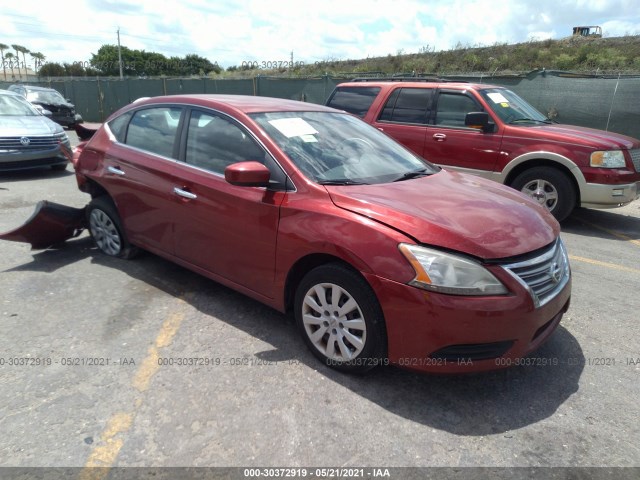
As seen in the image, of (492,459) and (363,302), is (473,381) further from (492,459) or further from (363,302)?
(363,302)

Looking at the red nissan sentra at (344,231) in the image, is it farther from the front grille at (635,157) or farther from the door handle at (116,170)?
the front grille at (635,157)

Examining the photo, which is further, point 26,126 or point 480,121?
point 26,126

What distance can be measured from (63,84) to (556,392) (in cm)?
2903

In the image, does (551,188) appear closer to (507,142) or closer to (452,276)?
(507,142)

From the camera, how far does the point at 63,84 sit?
25391mm

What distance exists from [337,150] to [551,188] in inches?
167

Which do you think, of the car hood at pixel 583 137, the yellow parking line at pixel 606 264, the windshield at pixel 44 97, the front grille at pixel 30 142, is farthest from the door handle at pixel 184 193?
the windshield at pixel 44 97

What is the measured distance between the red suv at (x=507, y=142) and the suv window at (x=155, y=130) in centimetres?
415

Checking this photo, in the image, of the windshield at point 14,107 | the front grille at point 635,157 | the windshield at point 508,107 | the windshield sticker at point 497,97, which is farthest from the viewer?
the windshield at point 14,107

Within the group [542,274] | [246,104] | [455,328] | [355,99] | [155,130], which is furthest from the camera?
[355,99]

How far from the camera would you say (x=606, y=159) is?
6023mm

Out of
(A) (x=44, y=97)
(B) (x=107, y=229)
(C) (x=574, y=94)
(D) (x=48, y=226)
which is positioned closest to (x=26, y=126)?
(D) (x=48, y=226)

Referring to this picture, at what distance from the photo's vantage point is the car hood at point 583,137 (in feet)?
19.9

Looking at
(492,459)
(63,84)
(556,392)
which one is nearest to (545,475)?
(492,459)
